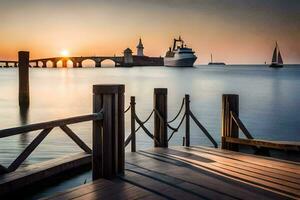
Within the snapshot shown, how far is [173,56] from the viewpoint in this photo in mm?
182750

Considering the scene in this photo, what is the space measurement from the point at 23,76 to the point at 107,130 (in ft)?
78.4

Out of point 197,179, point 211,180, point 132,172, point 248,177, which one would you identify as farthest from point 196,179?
point 132,172

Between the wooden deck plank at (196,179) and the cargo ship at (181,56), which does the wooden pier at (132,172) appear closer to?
the wooden deck plank at (196,179)

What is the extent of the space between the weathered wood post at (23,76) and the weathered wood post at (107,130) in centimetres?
2289

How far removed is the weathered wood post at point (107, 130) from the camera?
457cm

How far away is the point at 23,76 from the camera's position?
2650cm

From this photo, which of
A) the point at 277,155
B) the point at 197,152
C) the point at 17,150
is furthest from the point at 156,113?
the point at 17,150

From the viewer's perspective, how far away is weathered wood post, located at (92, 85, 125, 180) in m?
4.57

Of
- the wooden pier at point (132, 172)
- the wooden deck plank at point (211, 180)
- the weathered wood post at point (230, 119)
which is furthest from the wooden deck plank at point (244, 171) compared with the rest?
the weathered wood post at point (230, 119)

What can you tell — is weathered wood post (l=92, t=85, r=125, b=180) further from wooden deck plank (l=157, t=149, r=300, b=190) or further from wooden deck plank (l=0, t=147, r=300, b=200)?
wooden deck plank (l=157, t=149, r=300, b=190)

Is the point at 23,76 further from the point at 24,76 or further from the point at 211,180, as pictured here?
the point at 211,180

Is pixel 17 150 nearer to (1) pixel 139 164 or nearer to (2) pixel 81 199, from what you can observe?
(1) pixel 139 164

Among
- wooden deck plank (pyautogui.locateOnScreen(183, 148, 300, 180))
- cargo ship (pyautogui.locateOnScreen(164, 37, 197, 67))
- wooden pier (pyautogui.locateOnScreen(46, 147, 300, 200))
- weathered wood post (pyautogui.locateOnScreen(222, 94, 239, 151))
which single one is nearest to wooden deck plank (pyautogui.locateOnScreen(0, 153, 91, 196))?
wooden pier (pyautogui.locateOnScreen(46, 147, 300, 200))

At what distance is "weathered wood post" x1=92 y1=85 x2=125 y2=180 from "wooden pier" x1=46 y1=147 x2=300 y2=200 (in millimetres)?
200
